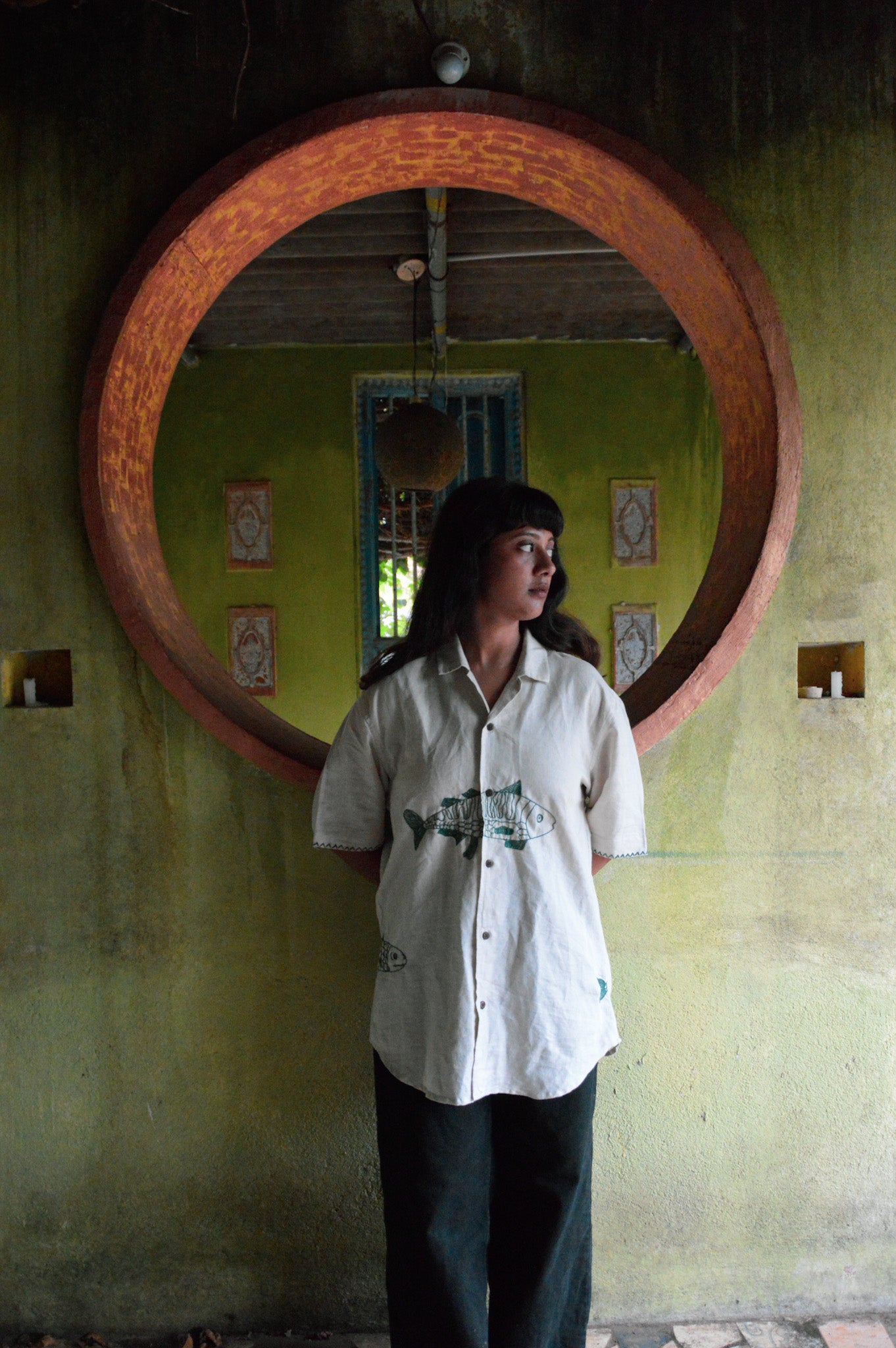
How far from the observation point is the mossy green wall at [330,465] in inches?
247

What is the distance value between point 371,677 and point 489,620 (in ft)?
0.87

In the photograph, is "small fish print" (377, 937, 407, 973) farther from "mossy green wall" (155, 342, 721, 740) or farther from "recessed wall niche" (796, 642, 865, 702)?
"mossy green wall" (155, 342, 721, 740)

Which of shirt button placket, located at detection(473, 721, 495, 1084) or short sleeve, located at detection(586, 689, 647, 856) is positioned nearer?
shirt button placket, located at detection(473, 721, 495, 1084)

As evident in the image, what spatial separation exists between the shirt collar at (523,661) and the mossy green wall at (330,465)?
15.0 ft

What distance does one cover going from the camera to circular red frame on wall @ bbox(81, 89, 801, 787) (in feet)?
6.77

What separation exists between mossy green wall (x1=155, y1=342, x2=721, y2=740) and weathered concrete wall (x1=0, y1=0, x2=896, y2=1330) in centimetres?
410

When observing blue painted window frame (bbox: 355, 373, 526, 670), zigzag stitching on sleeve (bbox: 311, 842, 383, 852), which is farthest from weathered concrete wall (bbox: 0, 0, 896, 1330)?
blue painted window frame (bbox: 355, 373, 526, 670)

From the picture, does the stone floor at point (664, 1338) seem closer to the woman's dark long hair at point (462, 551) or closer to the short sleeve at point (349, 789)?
the short sleeve at point (349, 789)

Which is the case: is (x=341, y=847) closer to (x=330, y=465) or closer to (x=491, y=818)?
(x=491, y=818)

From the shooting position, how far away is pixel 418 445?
13.1 ft

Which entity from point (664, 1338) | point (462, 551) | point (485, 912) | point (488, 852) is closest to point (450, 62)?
point (462, 551)

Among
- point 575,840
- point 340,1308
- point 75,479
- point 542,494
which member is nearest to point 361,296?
point 75,479

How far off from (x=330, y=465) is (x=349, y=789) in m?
4.86

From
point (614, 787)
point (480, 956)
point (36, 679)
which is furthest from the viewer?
point (36, 679)
